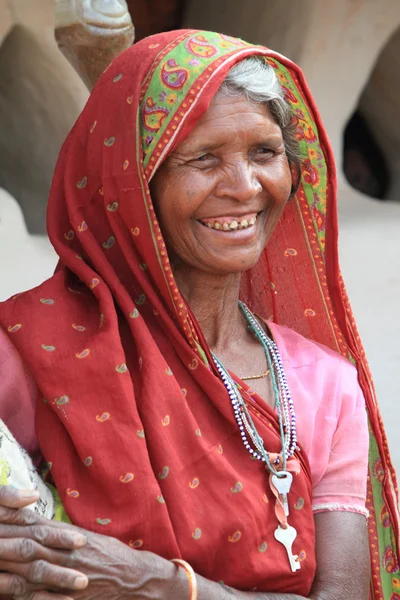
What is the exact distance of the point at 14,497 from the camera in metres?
1.68

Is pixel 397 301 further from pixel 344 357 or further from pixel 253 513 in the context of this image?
pixel 253 513

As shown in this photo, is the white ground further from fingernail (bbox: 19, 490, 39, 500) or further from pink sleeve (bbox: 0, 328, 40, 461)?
fingernail (bbox: 19, 490, 39, 500)

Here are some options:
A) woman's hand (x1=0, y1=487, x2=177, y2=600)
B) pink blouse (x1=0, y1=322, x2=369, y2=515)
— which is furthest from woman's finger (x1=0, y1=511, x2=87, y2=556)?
pink blouse (x1=0, y1=322, x2=369, y2=515)

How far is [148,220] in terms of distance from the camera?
198cm

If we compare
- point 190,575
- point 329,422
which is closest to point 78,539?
point 190,575

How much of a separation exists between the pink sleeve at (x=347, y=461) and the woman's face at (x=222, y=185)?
36 cm

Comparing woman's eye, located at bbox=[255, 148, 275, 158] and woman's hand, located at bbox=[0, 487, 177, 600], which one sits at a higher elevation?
woman's eye, located at bbox=[255, 148, 275, 158]

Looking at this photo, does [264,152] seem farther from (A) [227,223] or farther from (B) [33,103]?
(B) [33,103]

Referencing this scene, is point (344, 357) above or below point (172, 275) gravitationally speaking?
below

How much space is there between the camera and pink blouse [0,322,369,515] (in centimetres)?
213

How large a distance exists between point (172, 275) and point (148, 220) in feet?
0.36

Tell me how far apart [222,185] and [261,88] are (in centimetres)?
20

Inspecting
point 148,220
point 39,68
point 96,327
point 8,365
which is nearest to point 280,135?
point 148,220

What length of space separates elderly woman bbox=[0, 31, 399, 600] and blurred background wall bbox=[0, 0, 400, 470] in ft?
4.92
